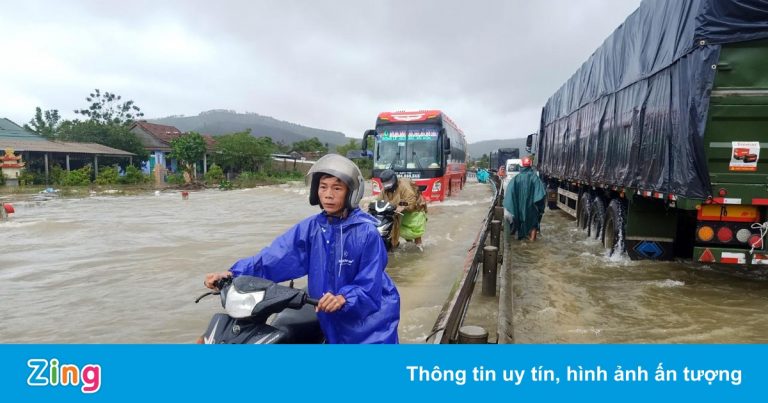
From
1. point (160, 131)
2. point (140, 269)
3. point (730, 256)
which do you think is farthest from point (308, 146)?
point (730, 256)

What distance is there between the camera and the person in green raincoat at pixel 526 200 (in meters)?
8.51

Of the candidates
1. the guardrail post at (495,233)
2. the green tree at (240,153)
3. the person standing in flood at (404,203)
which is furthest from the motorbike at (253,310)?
the green tree at (240,153)

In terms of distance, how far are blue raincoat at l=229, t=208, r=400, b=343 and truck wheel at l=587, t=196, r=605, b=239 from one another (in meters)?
6.59

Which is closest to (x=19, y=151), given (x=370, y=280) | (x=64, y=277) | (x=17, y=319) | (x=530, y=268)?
(x=64, y=277)

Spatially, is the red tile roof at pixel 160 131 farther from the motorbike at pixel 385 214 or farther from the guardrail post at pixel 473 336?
the guardrail post at pixel 473 336

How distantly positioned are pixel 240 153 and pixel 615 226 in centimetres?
3497

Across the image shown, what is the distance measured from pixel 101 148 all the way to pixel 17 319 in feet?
106

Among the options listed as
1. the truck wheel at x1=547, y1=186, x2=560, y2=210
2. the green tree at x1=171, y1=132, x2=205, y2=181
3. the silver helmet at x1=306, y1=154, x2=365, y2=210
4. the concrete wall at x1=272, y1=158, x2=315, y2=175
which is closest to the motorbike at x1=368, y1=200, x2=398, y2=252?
the silver helmet at x1=306, y1=154, x2=365, y2=210

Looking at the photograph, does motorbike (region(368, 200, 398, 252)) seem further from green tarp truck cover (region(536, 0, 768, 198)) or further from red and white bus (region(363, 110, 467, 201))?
red and white bus (region(363, 110, 467, 201))

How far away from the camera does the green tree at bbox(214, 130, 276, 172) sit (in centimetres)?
3778

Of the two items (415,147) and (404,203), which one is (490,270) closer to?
(404,203)

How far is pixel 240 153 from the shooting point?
3803 cm

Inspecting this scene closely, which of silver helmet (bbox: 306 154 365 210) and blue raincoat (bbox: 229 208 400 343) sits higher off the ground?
silver helmet (bbox: 306 154 365 210)

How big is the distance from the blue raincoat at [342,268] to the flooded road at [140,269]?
7.11 feet
